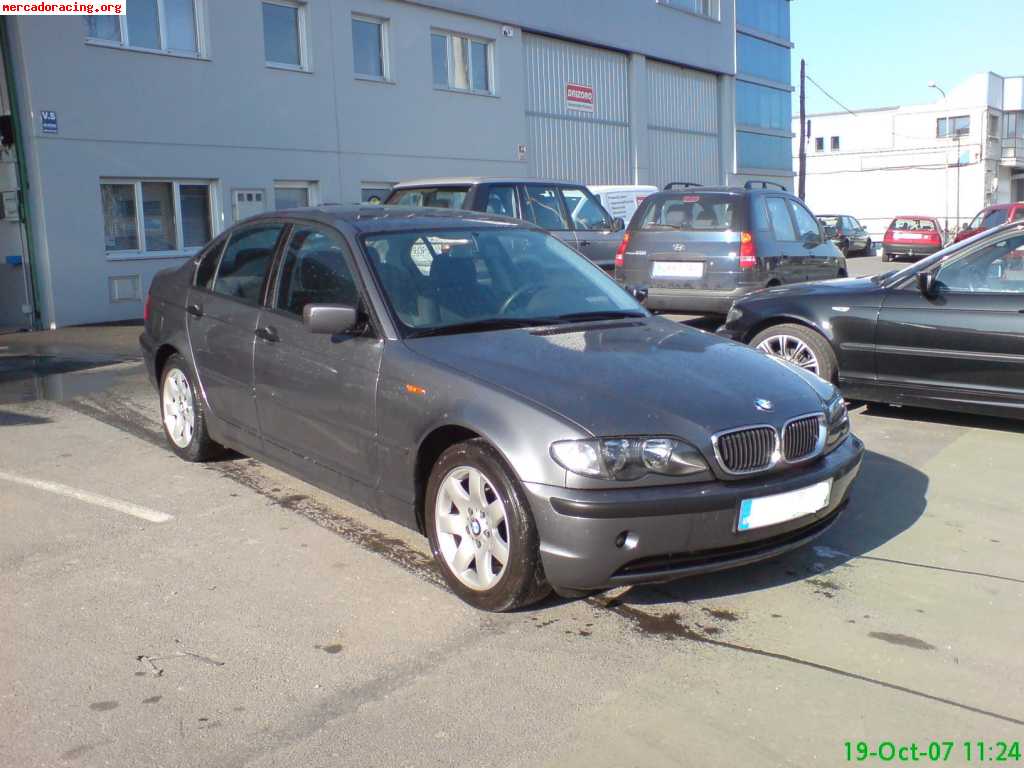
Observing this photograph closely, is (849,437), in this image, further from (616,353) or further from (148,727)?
(148,727)

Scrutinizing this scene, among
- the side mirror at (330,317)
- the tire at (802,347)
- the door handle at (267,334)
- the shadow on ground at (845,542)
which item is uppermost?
the side mirror at (330,317)

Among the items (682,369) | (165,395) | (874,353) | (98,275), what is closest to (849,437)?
(682,369)

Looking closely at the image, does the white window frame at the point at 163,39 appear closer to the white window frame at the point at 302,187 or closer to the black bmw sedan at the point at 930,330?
the white window frame at the point at 302,187

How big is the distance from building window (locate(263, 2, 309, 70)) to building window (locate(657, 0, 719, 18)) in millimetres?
13253

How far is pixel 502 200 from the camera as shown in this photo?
11969mm

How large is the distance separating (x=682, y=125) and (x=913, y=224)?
37.1 ft

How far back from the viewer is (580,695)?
3312mm

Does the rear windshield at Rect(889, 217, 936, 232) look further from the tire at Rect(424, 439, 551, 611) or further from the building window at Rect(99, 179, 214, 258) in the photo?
the tire at Rect(424, 439, 551, 611)

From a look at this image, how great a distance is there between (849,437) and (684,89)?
2513 centimetres

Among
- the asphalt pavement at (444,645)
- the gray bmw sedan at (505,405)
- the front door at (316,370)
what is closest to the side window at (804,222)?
the asphalt pavement at (444,645)

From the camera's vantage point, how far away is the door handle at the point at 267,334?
16.8 feet

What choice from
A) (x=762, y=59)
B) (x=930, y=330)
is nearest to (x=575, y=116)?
(x=762, y=59)

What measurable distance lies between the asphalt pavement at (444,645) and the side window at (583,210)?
8.07 meters

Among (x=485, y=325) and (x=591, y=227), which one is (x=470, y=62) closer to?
(x=591, y=227)
